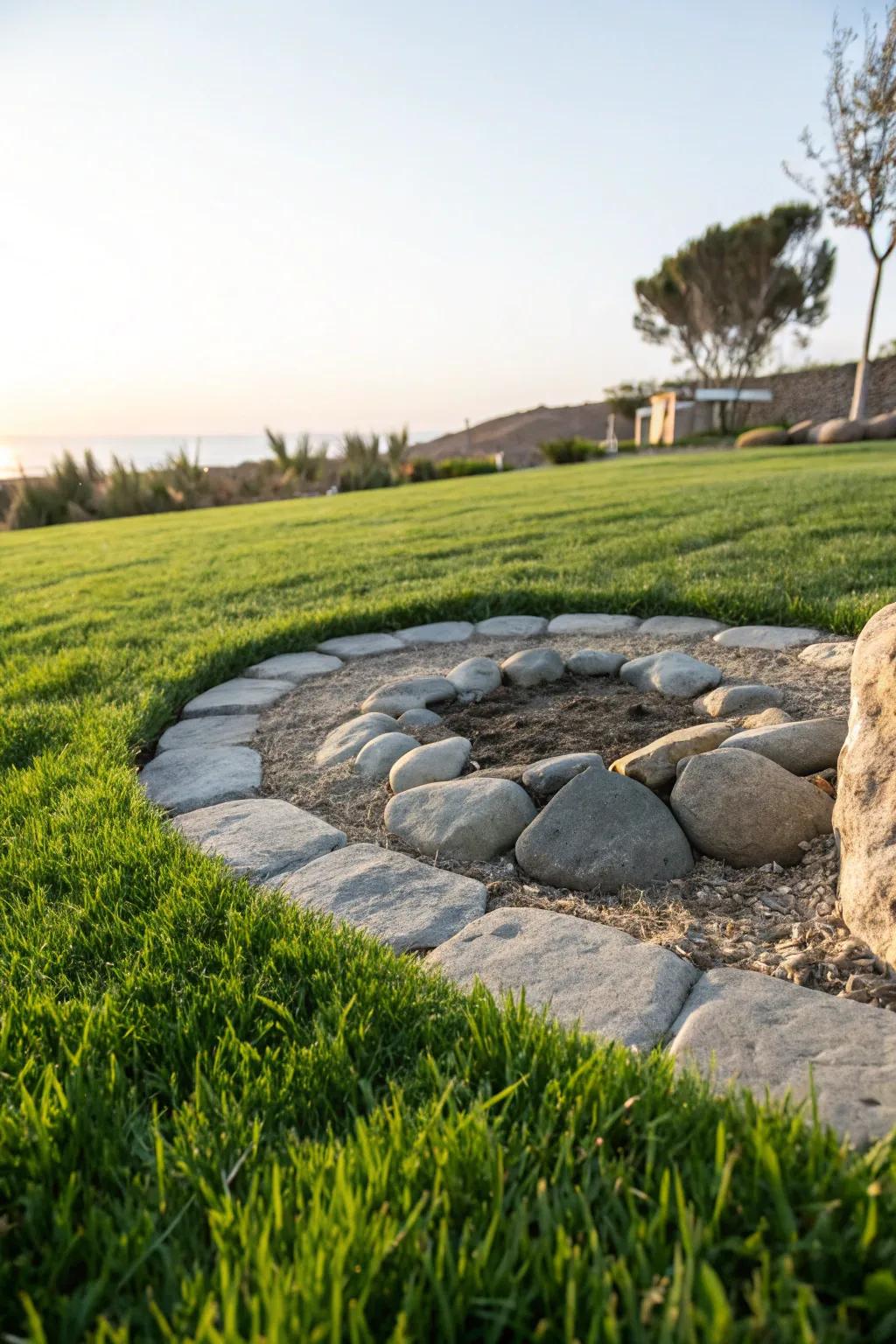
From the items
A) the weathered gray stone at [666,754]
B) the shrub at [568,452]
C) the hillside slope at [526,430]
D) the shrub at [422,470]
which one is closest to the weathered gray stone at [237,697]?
the weathered gray stone at [666,754]

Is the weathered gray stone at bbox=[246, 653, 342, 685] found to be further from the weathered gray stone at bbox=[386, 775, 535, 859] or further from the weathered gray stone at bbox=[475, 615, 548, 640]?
the weathered gray stone at bbox=[386, 775, 535, 859]

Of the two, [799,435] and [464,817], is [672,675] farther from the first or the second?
[799,435]

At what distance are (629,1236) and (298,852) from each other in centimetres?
139

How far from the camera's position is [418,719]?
9.95 feet

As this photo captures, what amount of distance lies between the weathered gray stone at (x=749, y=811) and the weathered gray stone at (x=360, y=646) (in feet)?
6.79

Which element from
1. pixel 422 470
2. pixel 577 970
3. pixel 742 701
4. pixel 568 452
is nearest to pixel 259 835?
pixel 577 970

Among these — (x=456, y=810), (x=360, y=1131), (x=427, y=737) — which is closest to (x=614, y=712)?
(x=427, y=737)

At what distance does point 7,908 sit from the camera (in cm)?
182

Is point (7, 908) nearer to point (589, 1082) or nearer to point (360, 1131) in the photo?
point (360, 1131)

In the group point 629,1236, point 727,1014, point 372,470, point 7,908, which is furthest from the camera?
point 372,470

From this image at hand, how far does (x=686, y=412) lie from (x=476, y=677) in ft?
100

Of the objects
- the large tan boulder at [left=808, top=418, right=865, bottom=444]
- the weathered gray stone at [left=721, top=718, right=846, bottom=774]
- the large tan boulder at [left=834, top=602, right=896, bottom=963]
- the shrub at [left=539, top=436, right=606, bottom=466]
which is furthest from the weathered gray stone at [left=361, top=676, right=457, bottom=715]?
the shrub at [left=539, top=436, right=606, bottom=466]

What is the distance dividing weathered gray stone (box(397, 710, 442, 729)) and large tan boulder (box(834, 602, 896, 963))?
1429 mm

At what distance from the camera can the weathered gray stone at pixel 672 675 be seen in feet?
10.1
